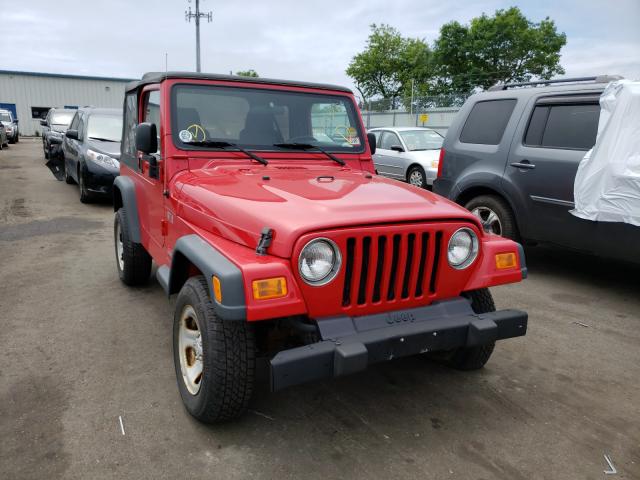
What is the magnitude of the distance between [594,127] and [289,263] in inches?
156

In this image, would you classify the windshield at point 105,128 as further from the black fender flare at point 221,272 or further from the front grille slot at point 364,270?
the front grille slot at point 364,270

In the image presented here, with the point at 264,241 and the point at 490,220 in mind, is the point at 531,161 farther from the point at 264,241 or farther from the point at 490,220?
the point at 264,241

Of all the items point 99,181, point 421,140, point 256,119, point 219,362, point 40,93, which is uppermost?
point 40,93

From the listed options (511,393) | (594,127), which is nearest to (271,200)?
(511,393)

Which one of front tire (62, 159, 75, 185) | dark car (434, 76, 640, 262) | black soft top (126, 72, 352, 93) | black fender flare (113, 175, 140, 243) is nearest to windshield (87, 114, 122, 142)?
front tire (62, 159, 75, 185)

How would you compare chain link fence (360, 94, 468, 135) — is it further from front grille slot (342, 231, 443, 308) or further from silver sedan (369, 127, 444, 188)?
front grille slot (342, 231, 443, 308)

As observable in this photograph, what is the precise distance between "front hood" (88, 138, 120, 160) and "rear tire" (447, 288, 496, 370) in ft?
25.0

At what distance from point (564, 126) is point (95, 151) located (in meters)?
7.66

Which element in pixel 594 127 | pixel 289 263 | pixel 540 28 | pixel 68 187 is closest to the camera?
pixel 289 263

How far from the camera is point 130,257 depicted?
481cm

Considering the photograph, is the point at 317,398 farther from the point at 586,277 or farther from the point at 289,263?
the point at 586,277

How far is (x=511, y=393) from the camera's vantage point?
320cm

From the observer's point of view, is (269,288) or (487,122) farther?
(487,122)

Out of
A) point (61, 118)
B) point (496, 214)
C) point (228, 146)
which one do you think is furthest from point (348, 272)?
point (61, 118)
